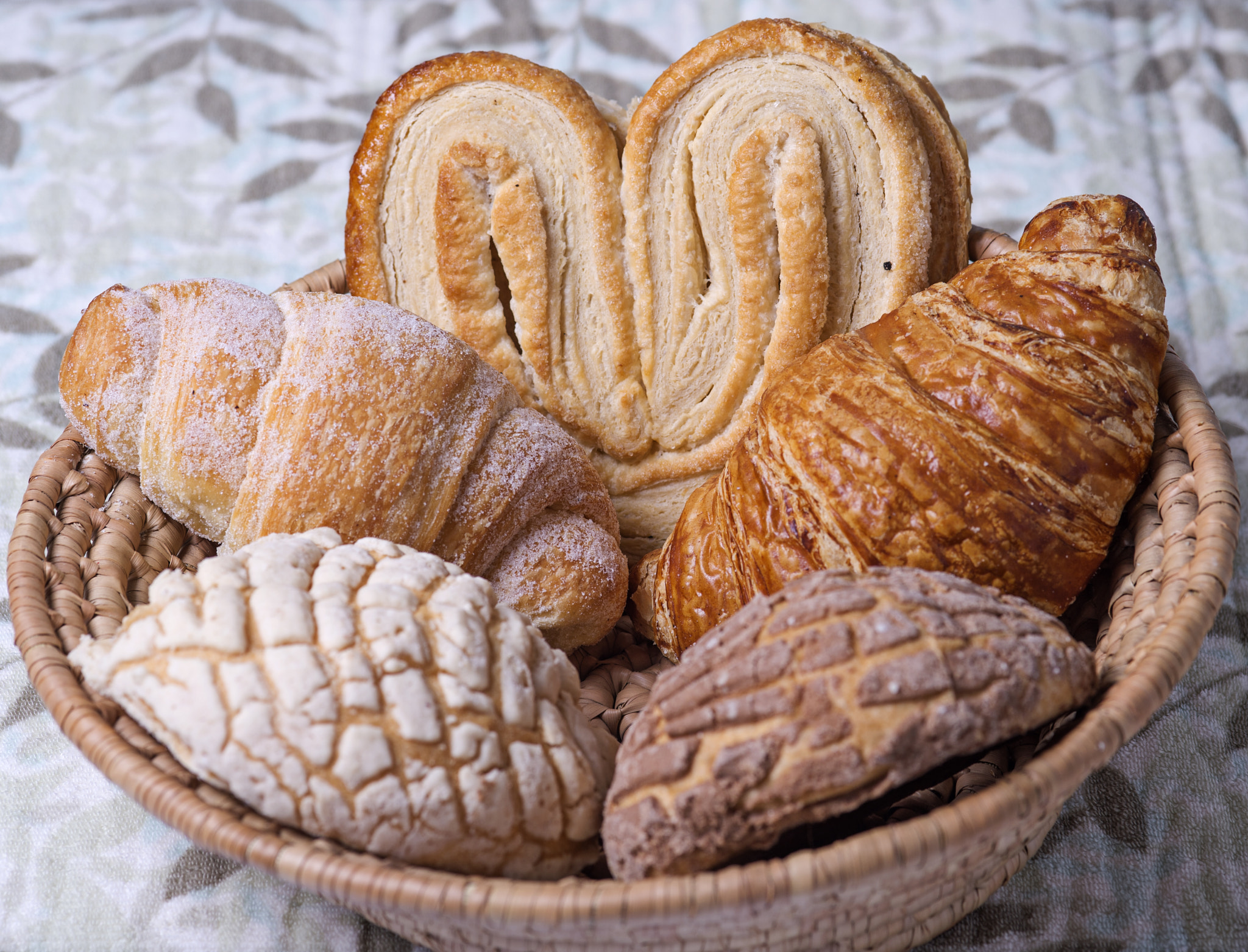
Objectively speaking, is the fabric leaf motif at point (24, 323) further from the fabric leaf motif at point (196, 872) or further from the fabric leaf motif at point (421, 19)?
the fabric leaf motif at point (196, 872)

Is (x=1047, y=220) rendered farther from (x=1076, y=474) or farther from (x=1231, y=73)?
(x=1231, y=73)

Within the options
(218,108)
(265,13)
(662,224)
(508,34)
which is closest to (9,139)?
(218,108)

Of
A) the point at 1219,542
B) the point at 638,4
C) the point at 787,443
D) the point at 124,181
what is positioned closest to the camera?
the point at 1219,542

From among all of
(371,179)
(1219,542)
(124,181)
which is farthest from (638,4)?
(1219,542)

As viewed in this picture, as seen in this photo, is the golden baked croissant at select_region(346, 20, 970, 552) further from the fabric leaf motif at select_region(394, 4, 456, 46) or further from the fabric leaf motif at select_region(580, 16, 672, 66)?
the fabric leaf motif at select_region(394, 4, 456, 46)

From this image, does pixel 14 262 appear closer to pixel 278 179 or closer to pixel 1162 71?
pixel 278 179

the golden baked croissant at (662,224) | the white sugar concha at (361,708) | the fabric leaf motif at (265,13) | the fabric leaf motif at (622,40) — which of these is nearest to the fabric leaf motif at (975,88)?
the fabric leaf motif at (622,40)
